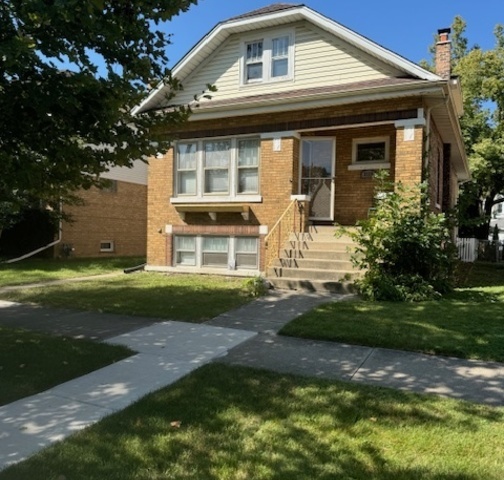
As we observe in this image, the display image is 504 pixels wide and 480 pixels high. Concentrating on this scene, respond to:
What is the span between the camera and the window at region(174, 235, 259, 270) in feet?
40.7

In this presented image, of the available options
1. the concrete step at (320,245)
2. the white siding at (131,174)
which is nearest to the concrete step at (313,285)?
the concrete step at (320,245)

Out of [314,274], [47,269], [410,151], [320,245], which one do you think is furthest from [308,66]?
[47,269]

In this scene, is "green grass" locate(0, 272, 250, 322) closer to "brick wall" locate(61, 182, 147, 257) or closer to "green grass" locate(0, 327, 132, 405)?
"green grass" locate(0, 327, 132, 405)

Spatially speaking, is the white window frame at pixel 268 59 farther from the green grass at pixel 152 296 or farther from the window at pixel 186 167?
the green grass at pixel 152 296

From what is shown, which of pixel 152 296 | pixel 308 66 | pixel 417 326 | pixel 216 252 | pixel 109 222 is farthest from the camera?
pixel 109 222

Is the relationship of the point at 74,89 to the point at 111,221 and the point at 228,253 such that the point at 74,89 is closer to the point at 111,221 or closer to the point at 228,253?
the point at 228,253

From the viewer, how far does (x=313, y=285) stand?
996cm

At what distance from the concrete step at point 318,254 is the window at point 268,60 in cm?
473

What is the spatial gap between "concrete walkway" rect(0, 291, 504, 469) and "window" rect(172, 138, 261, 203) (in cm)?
532

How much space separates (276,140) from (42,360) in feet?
27.0

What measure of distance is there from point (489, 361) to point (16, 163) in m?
5.79

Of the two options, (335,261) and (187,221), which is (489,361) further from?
(187,221)

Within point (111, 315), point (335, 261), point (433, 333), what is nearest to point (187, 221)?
point (335, 261)

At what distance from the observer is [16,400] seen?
4324 mm
